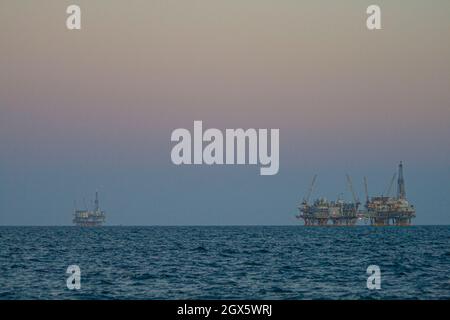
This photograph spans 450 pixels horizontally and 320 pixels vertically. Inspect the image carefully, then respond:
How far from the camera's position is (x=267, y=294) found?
2416 inches

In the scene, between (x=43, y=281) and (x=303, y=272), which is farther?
(x=303, y=272)

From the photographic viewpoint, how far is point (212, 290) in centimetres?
6406

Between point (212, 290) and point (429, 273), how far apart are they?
73.5 feet

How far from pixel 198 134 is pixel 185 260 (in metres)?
25.7

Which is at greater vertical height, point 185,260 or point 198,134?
point 198,134
